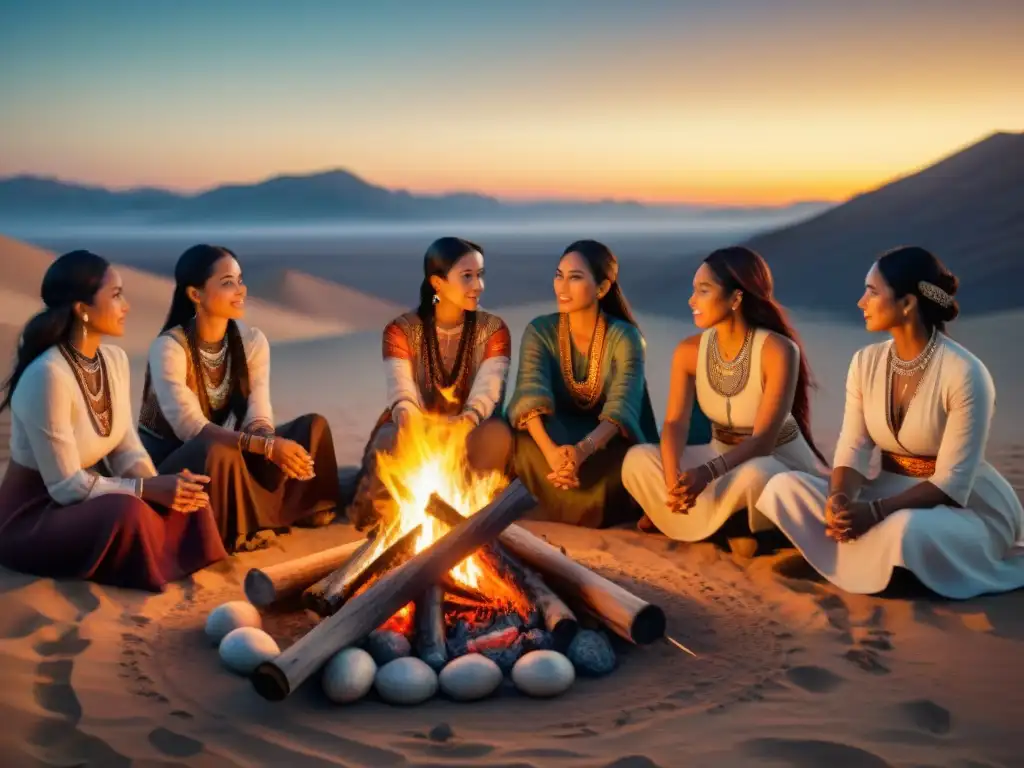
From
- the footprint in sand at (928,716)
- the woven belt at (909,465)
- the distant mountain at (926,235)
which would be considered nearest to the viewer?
the footprint in sand at (928,716)

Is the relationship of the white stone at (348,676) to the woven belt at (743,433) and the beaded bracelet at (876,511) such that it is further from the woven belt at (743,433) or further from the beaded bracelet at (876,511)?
the woven belt at (743,433)

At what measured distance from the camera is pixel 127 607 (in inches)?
193

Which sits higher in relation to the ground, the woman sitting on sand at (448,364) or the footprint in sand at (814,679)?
the woman sitting on sand at (448,364)

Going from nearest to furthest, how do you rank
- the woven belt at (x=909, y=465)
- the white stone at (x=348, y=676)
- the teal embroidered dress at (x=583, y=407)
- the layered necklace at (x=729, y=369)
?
the white stone at (x=348, y=676), the woven belt at (x=909, y=465), the layered necklace at (x=729, y=369), the teal embroidered dress at (x=583, y=407)

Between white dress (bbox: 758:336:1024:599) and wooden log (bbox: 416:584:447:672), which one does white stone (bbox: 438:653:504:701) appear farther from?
white dress (bbox: 758:336:1024:599)

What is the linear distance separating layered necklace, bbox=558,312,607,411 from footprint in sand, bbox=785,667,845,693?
Result: 95.3 inches

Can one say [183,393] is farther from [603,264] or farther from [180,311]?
[603,264]

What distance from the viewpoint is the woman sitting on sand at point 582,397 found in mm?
6176

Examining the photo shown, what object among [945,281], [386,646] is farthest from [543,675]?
[945,281]

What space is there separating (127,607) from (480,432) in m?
2.17

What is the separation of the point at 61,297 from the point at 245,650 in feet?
6.45

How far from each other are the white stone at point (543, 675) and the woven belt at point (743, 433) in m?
2.11

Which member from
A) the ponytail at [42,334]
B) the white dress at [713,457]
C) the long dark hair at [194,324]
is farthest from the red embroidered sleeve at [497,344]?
the ponytail at [42,334]

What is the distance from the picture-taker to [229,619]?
451 cm
